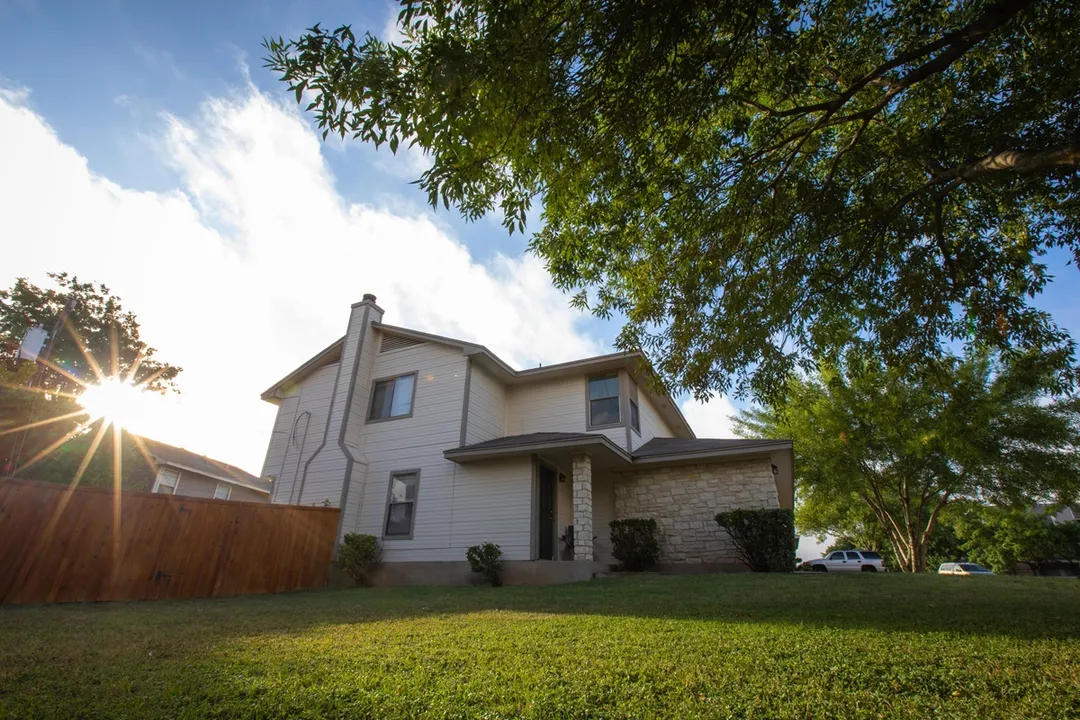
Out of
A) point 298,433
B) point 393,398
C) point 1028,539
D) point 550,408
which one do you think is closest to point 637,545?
point 550,408

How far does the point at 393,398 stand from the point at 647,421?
7.44m

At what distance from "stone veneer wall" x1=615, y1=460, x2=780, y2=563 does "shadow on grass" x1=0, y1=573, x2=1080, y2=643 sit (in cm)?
343

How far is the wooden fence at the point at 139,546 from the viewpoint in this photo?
6742mm

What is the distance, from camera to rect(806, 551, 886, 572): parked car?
76.8ft

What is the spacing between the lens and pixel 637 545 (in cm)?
1098

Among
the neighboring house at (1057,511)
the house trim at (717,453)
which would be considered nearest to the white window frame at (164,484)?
the house trim at (717,453)

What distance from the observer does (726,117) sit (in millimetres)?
5805

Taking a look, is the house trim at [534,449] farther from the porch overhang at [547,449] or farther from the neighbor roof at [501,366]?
the neighbor roof at [501,366]

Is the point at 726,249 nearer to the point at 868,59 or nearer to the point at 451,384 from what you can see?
the point at 868,59

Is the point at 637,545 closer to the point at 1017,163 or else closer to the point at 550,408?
the point at 550,408

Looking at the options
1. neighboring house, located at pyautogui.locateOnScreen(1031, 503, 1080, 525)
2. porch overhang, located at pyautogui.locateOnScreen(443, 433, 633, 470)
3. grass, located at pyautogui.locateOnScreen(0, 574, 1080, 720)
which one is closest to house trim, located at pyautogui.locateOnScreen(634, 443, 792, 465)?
porch overhang, located at pyautogui.locateOnScreen(443, 433, 633, 470)

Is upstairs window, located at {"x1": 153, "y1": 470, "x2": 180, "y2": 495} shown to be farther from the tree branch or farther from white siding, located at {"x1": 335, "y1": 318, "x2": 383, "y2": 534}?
the tree branch

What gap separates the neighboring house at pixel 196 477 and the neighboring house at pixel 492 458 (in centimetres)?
803

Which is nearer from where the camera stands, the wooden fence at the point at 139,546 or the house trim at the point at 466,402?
the wooden fence at the point at 139,546
